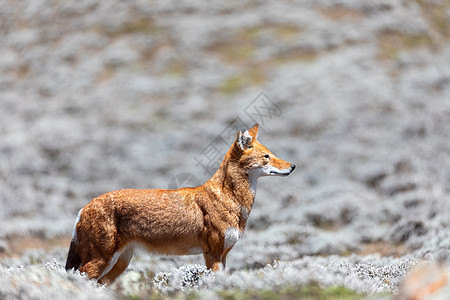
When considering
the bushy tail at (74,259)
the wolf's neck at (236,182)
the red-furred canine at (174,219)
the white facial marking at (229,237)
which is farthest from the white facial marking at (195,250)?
the bushy tail at (74,259)

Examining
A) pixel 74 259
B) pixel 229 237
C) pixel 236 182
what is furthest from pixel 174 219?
pixel 74 259

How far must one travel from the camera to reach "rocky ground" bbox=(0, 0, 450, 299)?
39.1 feet

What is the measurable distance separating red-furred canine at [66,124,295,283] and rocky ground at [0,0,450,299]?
0.57 m

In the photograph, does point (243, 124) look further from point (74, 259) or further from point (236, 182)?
point (74, 259)

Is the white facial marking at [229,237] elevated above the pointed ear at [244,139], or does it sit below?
below

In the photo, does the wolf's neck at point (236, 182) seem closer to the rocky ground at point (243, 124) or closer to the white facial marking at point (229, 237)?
the white facial marking at point (229, 237)

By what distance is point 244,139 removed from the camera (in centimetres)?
792

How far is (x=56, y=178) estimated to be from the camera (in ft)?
74.7

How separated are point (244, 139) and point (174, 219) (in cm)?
169

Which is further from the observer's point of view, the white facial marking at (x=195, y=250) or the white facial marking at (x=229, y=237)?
the white facial marking at (x=195, y=250)

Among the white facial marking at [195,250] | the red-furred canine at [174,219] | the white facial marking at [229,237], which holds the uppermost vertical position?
the red-furred canine at [174,219]

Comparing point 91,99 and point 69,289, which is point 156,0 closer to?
point 91,99

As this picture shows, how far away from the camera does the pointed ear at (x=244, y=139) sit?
7875 millimetres

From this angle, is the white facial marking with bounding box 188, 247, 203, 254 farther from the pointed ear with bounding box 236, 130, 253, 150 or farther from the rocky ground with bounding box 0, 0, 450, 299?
the pointed ear with bounding box 236, 130, 253, 150
